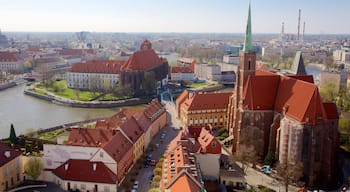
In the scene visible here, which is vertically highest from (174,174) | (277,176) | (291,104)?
(291,104)

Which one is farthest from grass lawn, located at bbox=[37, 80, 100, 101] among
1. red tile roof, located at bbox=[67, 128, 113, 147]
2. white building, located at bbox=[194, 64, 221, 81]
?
red tile roof, located at bbox=[67, 128, 113, 147]

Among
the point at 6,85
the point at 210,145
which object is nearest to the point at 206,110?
the point at 210,145

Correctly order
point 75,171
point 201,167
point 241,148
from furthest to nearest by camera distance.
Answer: point 241,148, point 201,167, point 75,171

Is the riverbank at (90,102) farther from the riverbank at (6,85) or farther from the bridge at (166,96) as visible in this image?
the riverbank at (6,85)

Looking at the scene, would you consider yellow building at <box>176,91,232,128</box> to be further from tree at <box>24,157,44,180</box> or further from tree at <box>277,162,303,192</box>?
tree at <box>24,157,44,180</box>

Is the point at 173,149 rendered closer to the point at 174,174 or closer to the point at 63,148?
the point at 174,174

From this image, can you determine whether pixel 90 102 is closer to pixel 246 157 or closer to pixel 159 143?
pixel 159 143

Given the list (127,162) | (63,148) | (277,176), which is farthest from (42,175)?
(277,176)
